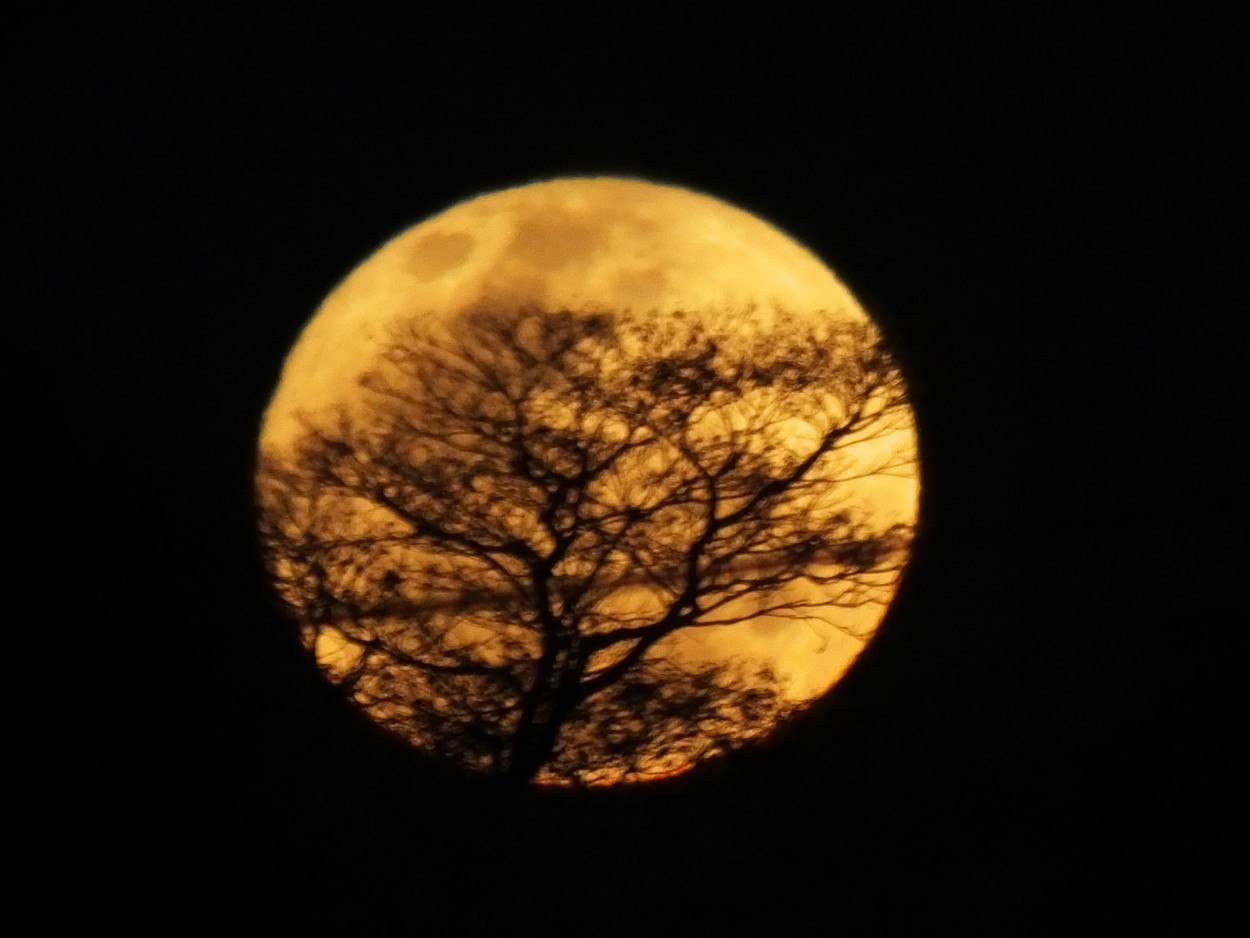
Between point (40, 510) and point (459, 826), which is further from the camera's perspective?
point (459, 826)

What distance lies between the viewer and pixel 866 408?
6.04m

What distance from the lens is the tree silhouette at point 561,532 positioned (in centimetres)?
557

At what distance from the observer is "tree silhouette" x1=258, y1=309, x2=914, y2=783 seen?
18.3 ft

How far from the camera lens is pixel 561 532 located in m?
5.62

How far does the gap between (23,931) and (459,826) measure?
2.35 metres

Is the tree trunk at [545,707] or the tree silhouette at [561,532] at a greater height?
the tree silhouette at [561,532]

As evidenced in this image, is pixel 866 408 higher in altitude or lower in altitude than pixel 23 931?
higher

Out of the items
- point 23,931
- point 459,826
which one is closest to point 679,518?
point 459,826

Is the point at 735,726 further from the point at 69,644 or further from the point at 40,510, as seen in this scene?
the point at 40,510

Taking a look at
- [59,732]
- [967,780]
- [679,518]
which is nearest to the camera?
[59,732]

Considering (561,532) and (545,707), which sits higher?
(561,532)

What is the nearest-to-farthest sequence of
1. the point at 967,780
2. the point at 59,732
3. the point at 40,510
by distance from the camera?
the point at 59,732, the point at 40,510, the point at 967,780

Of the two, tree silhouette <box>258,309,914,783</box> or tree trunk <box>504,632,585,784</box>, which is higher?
tree silhouette <box>258,309,914,783</box>

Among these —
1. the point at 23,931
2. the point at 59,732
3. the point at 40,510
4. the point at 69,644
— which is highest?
the point at 40,510
